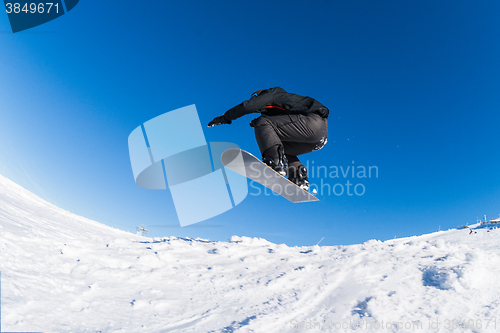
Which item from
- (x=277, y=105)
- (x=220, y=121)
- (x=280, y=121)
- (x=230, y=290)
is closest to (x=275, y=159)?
(x=280, y=121)

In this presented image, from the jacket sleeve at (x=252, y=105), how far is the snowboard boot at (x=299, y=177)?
1.76 meters

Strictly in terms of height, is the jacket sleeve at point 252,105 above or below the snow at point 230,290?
above

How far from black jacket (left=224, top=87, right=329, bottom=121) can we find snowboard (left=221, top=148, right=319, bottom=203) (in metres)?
0.87

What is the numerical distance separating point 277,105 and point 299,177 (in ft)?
5.76

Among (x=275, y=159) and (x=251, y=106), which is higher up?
(x=251, y=106)

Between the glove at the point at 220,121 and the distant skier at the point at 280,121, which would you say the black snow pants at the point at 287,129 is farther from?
the glove at the point at 220,121

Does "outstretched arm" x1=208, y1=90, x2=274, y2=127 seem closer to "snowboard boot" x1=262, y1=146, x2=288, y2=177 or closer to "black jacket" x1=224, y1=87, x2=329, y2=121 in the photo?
"black jacket" x1=224, y1=87, x2=329, y2=121

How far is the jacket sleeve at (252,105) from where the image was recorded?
4473 mm

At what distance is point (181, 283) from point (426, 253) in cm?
393

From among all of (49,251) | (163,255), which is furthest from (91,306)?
(163,255)

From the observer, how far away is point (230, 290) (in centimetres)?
294

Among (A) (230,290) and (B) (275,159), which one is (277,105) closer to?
(B) (275,159)

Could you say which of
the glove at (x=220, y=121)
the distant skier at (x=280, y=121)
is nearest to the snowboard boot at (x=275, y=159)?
the distant skier at (x=280, y=121)

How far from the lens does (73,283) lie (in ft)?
7.91
